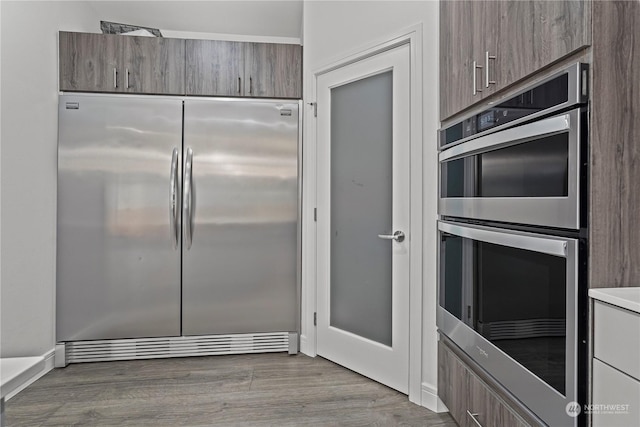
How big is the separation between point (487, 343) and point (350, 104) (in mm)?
1694

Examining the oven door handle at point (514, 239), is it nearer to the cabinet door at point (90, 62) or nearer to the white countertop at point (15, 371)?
the white countertop at point (15, 371)

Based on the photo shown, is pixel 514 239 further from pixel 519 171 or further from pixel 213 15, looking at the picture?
pixel 213 15

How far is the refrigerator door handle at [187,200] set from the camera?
272cm

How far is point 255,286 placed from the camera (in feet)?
9.28

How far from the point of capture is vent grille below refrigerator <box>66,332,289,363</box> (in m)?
2.68

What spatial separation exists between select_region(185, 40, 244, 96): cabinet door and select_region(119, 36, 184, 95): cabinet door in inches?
2.7

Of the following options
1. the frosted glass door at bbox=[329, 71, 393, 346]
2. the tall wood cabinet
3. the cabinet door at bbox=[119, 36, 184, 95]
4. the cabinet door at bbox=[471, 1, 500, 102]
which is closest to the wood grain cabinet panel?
the tall wood cabinet

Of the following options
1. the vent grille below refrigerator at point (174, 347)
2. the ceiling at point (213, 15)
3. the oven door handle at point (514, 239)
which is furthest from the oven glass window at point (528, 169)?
the ceiling at point (213, 15)

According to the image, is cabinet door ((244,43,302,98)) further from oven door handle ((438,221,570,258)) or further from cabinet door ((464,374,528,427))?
cabinet door ((464,374,528,427))

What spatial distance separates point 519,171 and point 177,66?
96.8 inches

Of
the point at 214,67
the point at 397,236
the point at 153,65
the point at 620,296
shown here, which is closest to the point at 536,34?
the point at 620,296

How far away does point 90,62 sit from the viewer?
8.91 feet

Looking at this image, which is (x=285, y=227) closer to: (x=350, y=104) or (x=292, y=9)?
(x=350, y=104)

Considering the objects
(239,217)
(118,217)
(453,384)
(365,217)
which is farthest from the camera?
(239,217)
